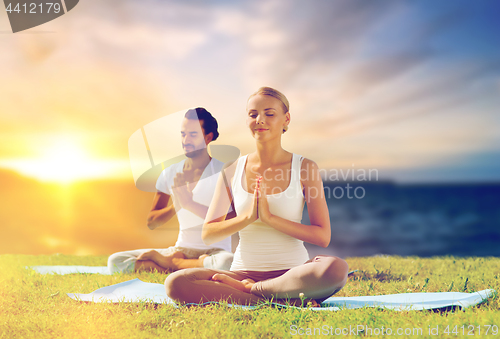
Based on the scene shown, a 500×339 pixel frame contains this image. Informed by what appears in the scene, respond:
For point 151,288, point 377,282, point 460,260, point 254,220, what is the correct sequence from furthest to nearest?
point 460,260 → point 377,282 → point 151,288 → point 254,220

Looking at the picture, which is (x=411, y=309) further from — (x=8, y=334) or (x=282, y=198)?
(x=8, y=334)

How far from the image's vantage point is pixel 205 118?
6398mm

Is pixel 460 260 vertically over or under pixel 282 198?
under

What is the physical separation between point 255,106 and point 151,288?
2826 millimetres

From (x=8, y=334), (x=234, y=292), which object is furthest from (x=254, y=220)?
(x=8, y=334)

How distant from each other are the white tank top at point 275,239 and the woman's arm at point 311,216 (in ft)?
0.37

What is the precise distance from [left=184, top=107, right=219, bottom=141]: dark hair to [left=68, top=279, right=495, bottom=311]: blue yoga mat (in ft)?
8.92

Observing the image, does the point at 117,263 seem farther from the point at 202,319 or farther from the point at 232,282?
the point at 202,319

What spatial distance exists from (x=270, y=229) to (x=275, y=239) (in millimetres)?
120

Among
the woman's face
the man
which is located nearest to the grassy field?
the man

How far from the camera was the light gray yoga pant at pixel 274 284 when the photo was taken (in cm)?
390

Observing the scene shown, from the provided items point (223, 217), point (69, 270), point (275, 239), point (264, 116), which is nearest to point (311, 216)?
point (275, 239)

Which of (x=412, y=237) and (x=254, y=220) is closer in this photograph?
(x=254, y=220)

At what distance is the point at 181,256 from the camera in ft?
20.9
